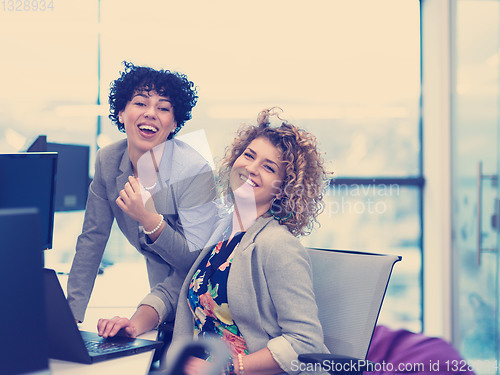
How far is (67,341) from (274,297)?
1.76 ft

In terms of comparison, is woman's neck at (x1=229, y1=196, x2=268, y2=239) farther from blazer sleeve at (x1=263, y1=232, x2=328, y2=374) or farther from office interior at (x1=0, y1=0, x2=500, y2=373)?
office interior at (x1=0, y1=0, x2=500, y2=373)

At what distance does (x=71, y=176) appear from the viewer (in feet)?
8.63

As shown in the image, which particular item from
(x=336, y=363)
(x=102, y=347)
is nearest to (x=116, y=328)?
(x=102, y=347)

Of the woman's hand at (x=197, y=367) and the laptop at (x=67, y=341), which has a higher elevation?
the laptop at (x=67, y=341)

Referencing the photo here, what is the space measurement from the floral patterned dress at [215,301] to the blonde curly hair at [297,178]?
0.53 ft

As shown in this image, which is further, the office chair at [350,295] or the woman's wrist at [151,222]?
the woman's wrist at [151,222]

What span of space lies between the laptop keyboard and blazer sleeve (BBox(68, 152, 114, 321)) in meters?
0.35

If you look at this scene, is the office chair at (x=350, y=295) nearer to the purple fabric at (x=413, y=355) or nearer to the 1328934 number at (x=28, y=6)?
the purple fabric at (x=413, y=355)

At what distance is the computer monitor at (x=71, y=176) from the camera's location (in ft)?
8.45

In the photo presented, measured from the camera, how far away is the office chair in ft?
4.39

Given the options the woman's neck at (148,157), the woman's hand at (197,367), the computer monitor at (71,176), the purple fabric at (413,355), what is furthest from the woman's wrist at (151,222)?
the computer monitor at (71,176)

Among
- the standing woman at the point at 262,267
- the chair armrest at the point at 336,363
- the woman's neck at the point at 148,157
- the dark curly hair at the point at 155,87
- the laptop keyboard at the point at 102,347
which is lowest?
the chair armrest at the point at 336,363

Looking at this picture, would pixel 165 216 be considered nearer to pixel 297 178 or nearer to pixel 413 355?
pixel 297 178

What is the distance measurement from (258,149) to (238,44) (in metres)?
2.58
